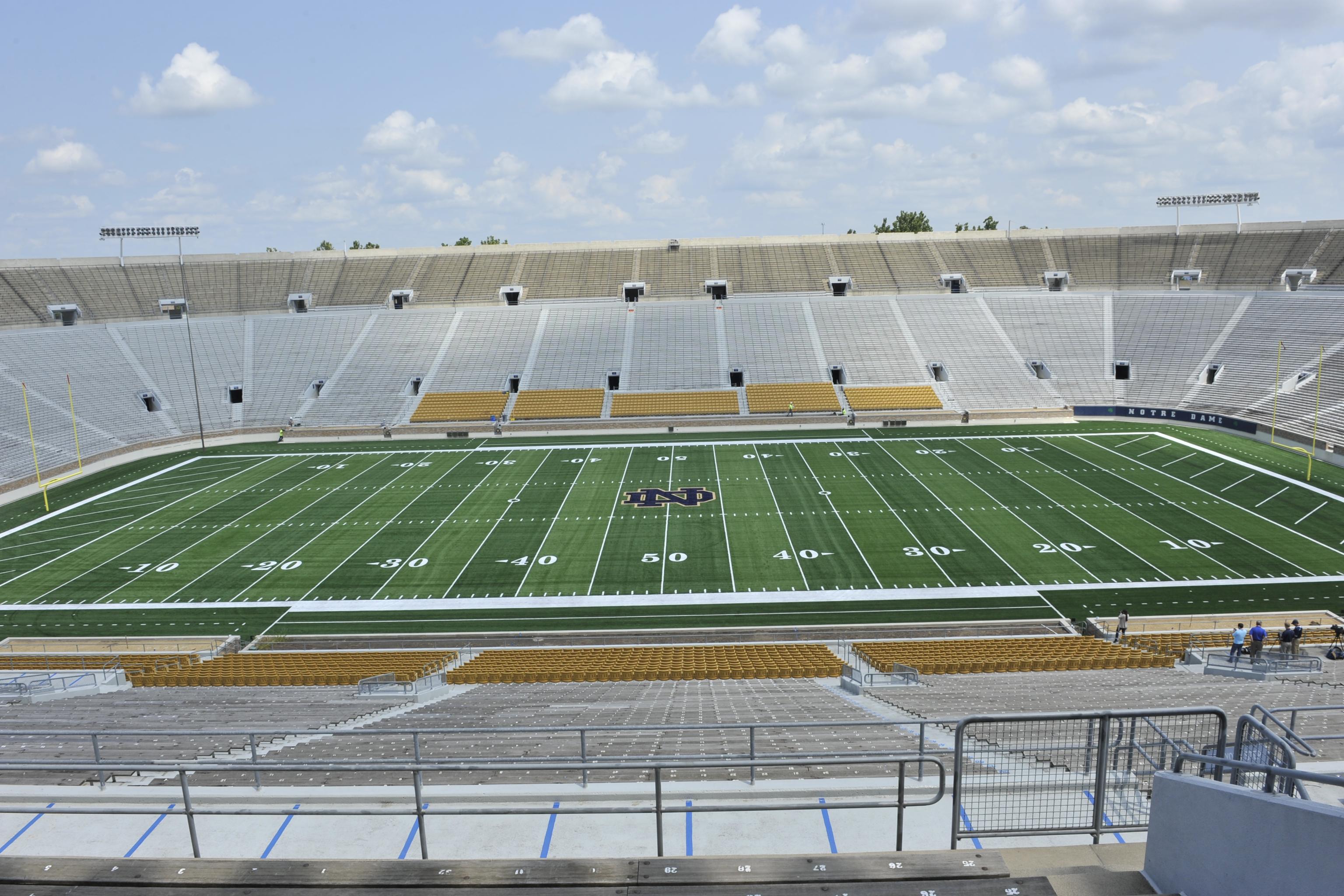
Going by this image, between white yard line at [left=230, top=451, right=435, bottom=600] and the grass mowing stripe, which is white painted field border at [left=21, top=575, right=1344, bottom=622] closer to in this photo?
the grass mowing stripe

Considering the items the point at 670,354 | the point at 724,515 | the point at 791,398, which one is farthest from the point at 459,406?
the point at 724,515

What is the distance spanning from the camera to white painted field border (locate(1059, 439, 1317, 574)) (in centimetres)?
2614

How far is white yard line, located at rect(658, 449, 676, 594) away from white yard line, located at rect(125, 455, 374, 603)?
1428 centimetres

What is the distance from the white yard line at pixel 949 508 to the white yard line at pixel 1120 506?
13.1 feet

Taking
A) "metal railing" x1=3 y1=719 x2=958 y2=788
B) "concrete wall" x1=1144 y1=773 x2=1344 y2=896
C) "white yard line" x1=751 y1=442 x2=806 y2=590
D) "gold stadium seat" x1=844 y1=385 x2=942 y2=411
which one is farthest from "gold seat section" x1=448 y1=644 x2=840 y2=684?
"gold stadium seat" x1=844 y1=385 x2=942 y2=411

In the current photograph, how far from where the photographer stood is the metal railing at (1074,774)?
216 inches

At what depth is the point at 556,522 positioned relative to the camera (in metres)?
31.3

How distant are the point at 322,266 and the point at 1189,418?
58.0m

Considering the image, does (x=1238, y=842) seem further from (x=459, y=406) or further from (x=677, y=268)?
(x=677, y=268)

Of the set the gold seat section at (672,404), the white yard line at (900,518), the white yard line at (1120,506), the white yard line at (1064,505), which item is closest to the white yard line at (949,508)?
the white yard line at (900,518)

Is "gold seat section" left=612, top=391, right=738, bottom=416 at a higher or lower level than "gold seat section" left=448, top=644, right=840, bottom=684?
higher

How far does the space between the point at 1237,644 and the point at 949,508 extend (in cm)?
1457

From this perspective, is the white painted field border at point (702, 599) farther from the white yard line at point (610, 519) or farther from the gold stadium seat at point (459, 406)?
the gold stadium seat at point (459, 406)

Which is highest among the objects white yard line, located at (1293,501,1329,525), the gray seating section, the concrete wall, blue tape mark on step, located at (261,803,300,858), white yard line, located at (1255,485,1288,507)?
the concrete wall
